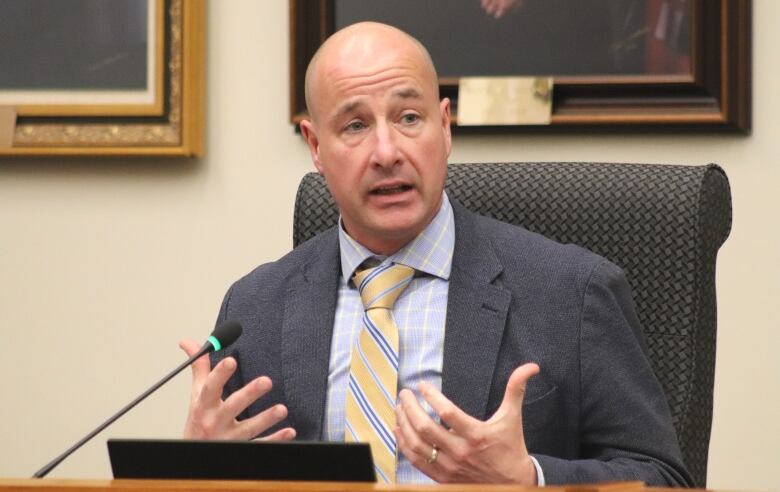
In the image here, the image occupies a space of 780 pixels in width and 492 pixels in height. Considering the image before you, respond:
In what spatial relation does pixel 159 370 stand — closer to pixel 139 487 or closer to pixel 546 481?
pixel 546 481

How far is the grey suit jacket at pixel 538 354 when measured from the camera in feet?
6.78

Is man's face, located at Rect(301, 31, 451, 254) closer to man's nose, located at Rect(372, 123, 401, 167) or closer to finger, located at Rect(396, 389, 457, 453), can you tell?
man's nose, located at Rect(372, 123, 401, 167)

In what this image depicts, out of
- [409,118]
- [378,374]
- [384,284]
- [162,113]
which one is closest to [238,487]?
[378,374]

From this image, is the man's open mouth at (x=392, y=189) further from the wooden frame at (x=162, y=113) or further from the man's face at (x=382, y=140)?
the wooden frame at (x=162, y=113)

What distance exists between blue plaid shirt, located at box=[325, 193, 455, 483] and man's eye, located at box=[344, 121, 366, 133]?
191 mm

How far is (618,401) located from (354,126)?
0.69 metres

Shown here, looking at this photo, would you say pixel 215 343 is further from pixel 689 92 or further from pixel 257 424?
pixel 689 92

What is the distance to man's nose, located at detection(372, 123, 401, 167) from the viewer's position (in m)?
2.22

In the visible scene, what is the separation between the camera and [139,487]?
52.1 inches

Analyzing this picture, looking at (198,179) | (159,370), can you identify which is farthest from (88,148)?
(159,370)

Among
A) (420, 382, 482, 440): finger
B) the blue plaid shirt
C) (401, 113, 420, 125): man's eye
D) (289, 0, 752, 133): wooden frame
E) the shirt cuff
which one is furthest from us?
(289, 0, 752, 133): wooden frame

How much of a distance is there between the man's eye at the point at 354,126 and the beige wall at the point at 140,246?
789mm

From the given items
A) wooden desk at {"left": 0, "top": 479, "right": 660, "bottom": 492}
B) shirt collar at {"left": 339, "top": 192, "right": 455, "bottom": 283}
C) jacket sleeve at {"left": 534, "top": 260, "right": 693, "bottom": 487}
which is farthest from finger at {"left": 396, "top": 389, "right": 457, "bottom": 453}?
shirt collar at {"left": 339, "top": 192, "right": 455, "bottom": 283}

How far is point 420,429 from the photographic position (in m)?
1.76
